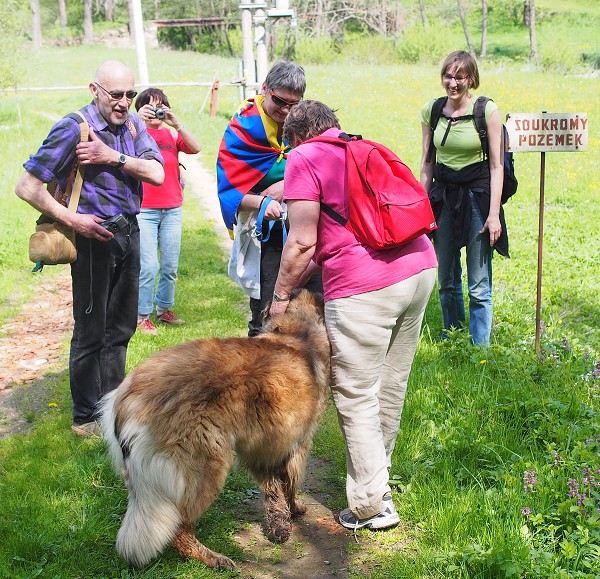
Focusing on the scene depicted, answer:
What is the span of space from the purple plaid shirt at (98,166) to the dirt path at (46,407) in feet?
5.97

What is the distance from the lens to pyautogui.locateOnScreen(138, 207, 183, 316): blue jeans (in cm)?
645

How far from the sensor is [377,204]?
3.13m

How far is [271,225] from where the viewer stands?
14.3 ft

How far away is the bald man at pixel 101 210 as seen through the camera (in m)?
3.92

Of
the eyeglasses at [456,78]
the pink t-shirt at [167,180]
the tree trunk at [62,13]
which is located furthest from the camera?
the tree trunk at [62,13]

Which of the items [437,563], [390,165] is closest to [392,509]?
[437,563]

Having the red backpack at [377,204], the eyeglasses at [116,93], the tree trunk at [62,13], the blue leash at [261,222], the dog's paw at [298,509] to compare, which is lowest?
the dog's paw at [298,509]

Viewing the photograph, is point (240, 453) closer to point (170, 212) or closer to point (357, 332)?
point (357, 332)

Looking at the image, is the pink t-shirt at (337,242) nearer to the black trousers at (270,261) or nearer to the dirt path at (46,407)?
the black trousers at (270,261)

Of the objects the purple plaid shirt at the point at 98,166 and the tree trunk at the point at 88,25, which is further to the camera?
the tree trunk at the point at 88,25

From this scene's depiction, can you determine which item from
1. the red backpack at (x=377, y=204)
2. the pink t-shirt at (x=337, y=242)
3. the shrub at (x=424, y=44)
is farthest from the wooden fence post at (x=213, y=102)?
the shrub at (x=424, y=44)

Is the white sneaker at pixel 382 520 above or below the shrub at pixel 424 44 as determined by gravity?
below

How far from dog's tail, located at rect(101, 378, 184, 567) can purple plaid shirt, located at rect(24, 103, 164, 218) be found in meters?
1.68

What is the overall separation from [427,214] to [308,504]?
1.79 meters
